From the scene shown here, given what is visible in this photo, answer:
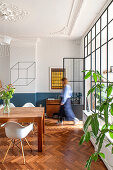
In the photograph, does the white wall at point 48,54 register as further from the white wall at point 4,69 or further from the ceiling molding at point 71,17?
the white wall at point 4,69

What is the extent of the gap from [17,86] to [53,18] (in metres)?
3.04

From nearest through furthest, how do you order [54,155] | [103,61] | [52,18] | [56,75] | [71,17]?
[54,155]
[103,61]
[71,17]
[52,18]
[56,75]

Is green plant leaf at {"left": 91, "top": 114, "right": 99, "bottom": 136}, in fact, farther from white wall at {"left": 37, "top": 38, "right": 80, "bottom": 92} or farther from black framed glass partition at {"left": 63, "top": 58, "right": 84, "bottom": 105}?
white wall at {"left": 37, "top": 38, "right": 80, "bottom": 92}

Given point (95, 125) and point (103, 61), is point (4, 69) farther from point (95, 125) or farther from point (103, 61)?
point (95, 125)

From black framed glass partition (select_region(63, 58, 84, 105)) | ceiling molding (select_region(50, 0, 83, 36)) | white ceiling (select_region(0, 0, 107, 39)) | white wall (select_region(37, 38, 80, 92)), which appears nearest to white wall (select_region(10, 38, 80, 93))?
white wall (select_region(37, 38, 80, 92))

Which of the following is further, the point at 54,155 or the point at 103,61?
the point at 103,61

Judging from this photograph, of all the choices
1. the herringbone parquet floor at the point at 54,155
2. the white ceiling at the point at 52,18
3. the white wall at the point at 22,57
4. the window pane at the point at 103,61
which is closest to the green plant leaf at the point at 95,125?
the herringbone parquet floor at the point at 54,155

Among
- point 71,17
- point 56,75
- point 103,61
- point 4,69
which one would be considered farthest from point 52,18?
point 4,69

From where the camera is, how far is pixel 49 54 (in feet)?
19.2

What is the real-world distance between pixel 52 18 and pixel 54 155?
11.4 ft

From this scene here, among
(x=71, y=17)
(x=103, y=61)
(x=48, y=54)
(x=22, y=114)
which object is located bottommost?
(x=22, y=114)

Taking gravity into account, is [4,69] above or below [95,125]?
above

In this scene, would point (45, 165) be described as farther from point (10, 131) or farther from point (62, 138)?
point (62, 138)

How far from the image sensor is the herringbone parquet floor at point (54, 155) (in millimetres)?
2320
